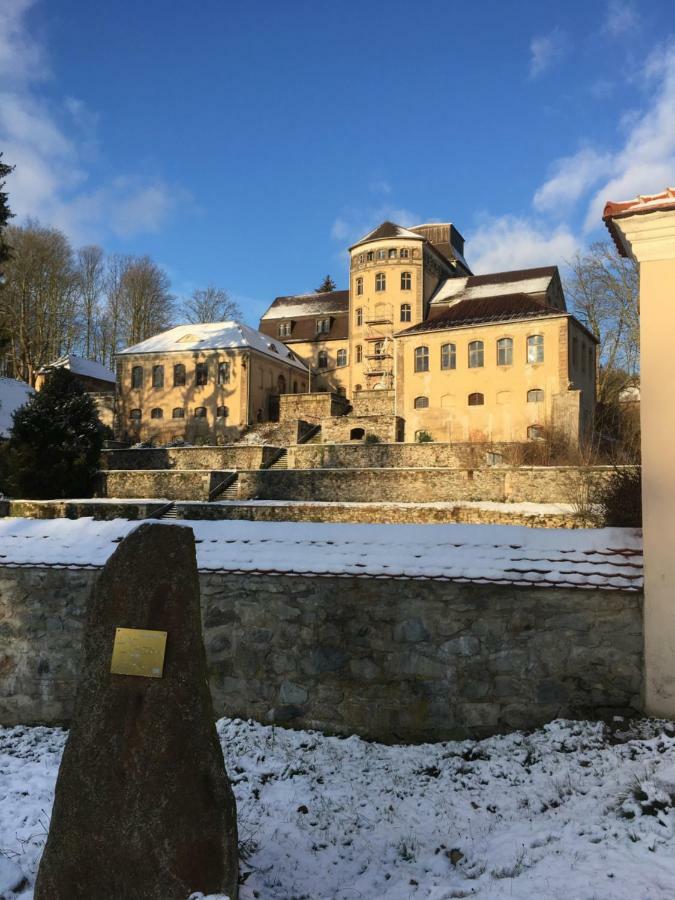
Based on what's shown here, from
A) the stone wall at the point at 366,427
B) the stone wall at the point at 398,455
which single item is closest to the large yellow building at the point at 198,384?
the stone wall at the point at 366,427

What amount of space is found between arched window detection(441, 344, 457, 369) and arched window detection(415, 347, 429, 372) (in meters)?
0.93

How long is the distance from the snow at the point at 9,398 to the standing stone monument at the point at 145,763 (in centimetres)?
3272

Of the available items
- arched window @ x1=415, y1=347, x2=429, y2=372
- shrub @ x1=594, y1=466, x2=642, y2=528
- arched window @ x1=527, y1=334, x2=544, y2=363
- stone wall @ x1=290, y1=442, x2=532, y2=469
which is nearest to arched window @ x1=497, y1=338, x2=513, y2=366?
arched window @ x1=527, y1=334, x2=544, y2=363

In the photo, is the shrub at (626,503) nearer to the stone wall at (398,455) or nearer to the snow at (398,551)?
the snow at (398,551)

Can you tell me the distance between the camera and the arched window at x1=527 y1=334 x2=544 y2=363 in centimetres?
3422

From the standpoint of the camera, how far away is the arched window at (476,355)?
35781 mm

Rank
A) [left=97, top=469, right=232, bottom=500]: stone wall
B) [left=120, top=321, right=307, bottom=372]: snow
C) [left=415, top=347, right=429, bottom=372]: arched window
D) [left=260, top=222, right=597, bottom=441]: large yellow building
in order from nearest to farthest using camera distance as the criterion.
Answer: [left=97, top=469, right=232, bottom=500]: stone wall
[left=260, top=222, right=597, bottom=441]: large yellow building
[left=415, top=347, right=429, bottom=372]: arched window
[left=120, top=321, right=307, bottom=372]: snow

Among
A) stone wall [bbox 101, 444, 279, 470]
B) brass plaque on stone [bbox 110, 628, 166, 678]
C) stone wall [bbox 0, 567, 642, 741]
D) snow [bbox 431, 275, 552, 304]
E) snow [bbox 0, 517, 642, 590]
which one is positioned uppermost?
snow [bbox 431, 275, 552, 304]

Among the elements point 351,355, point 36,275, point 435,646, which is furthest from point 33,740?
point 36,275

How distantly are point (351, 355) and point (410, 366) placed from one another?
806 cm

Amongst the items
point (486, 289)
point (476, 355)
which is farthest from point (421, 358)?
point (486, 289)

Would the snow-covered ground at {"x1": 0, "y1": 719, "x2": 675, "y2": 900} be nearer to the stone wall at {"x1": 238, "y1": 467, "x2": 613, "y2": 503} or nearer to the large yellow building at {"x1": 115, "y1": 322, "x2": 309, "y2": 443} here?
the stone wall at {"x1": 238, "y1": 467, "x2": 613, "y2": 503}

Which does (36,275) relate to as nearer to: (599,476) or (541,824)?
(599,476)

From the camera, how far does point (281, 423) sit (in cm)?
3950
